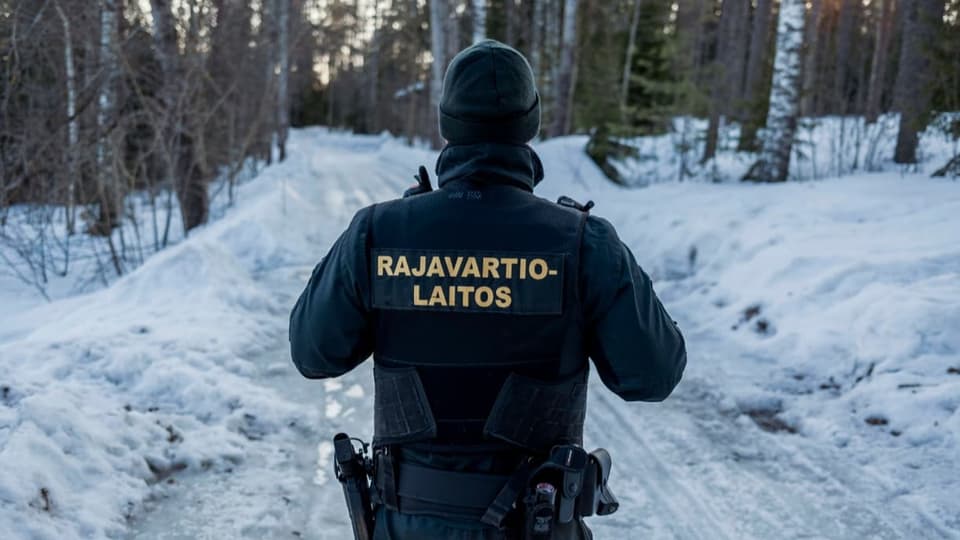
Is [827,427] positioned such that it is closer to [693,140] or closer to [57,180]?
[57,180]

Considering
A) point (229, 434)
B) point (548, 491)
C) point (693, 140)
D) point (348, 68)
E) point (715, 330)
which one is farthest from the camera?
point (348, 68)

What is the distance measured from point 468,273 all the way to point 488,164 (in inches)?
11.0

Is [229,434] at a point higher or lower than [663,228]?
lower

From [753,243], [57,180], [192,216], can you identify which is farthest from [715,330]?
[192,216]

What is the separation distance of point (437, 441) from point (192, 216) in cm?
1092

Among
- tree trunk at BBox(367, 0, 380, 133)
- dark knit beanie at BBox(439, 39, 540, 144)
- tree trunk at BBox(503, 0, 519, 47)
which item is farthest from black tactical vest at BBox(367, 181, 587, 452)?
tree trunk at BBox(367, 0, 380, 133)

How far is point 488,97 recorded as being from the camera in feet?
A: 6.09

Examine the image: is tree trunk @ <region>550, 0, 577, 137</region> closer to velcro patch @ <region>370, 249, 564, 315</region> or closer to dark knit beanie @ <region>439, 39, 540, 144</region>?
dark knit beanie @ <region>439, 39, 540, 144</region>

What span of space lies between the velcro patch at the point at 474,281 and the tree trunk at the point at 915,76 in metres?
8.24

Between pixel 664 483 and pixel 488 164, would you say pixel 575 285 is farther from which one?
pixel 664 483

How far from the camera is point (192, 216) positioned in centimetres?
1182

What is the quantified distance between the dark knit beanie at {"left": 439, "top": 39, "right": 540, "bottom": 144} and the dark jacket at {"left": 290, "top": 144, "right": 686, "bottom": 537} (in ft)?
0.13

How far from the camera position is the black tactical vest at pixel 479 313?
1.82m

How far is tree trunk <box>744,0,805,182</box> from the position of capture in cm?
990
